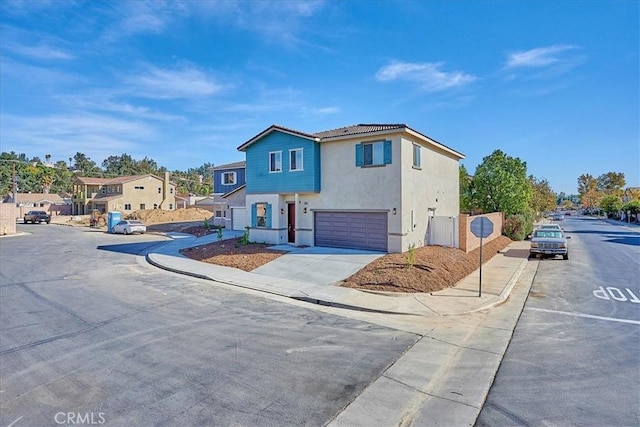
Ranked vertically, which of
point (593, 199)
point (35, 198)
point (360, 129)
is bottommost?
point (593, 199)

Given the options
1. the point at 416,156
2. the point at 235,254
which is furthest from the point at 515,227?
the point at 235,254

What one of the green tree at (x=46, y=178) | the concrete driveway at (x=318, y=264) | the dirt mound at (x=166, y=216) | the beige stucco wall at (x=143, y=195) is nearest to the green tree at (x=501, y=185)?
the concrete driveway at (x=318, y=264)

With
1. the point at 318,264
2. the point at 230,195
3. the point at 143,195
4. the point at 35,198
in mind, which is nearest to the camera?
the point at 318,264

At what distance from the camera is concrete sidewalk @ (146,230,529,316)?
33.6 feet

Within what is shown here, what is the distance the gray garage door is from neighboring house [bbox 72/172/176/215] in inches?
1827

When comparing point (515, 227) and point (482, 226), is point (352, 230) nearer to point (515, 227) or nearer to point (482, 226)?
point (482, 226)

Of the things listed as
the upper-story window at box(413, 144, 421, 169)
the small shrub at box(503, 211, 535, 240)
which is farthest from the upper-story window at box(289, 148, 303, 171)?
the small shrub at box(503, 211, 535, 240)

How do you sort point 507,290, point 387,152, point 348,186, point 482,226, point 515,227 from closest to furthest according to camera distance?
point 482,226
point 507,290
point 387,152
point 348,186
point 515,227

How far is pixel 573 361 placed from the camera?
6.66 meters

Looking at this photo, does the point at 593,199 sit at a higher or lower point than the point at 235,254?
higher

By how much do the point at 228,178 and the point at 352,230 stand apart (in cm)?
2183

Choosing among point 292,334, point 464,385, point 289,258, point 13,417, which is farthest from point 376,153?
point 13,417

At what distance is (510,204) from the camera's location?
1111 inches

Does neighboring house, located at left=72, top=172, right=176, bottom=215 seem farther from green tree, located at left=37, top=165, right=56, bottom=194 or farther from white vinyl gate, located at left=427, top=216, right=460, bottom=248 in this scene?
white vinyl gate, located at left=427, top=216, right=460, bottom=248
